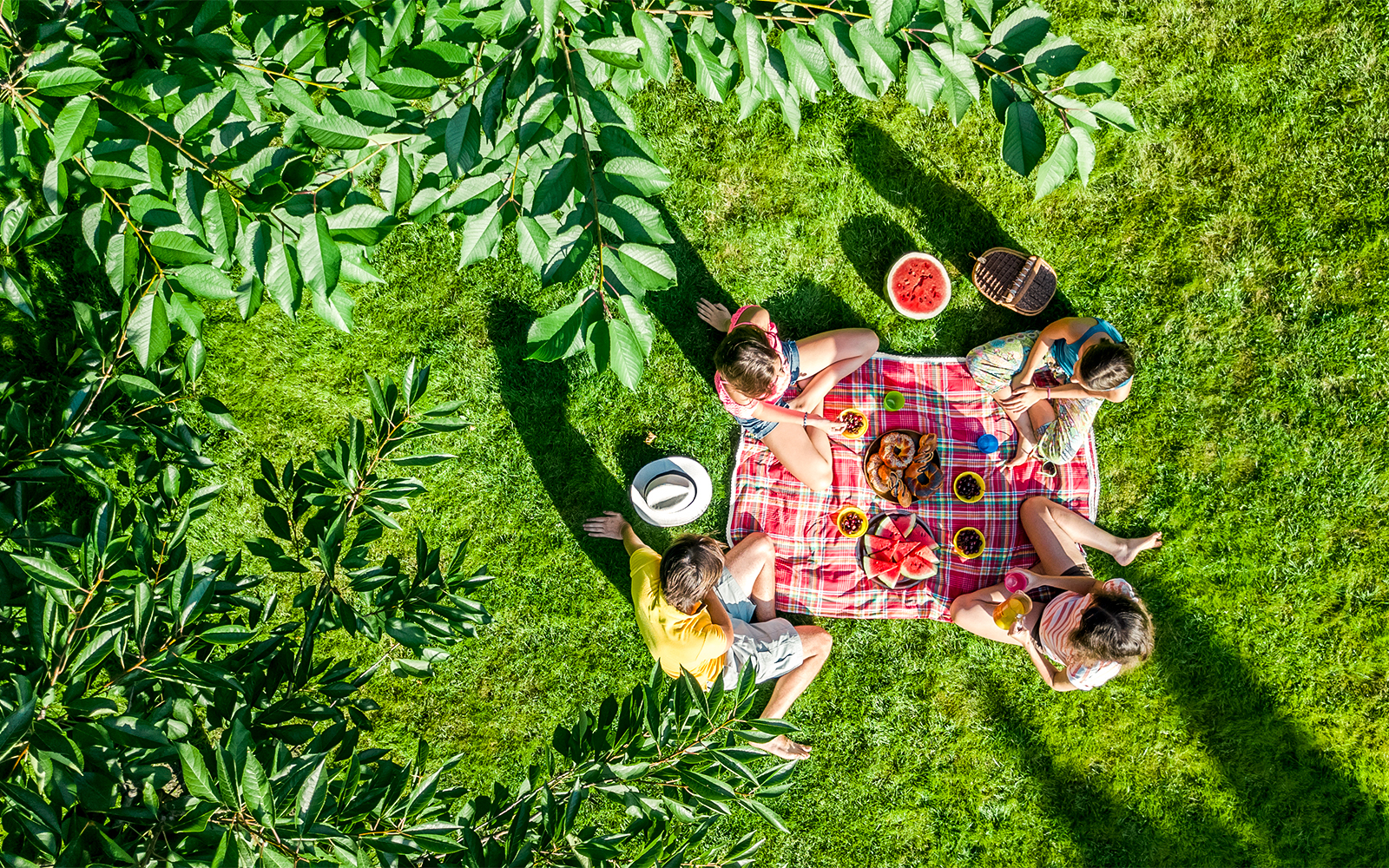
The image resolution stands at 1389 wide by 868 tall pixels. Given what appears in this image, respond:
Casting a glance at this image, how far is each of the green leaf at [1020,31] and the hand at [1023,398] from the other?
2.76 metres

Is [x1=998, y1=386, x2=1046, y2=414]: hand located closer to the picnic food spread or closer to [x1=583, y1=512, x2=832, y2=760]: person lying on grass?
the picnic food spread

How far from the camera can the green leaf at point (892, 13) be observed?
192cm

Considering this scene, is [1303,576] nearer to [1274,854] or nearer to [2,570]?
[1274,854]

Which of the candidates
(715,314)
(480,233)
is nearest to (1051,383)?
(715,314)

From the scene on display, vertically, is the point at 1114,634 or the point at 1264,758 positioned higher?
the point at 1114,634

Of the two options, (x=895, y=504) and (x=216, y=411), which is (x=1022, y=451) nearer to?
(x=895, y=504)

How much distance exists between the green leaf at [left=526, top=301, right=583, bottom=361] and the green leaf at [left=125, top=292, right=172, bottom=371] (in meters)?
1.04

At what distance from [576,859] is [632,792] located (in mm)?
249

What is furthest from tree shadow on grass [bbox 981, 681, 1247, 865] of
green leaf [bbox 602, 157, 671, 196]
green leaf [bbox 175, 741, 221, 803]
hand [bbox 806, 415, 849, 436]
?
green leaf [bbox 175, 741, 221, 803]

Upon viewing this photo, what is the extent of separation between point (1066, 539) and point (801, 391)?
6.17ft

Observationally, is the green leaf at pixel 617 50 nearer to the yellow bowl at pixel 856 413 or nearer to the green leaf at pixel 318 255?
the green leaf at pixel 318 255

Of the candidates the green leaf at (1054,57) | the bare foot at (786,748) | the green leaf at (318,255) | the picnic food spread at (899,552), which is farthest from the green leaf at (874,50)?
the bare foot at (786,748)

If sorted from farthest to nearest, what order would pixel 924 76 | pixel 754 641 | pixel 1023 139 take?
pixel 754 641
pixel 924 76
pixel 1023 139

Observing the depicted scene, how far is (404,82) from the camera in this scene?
202 centimetres
